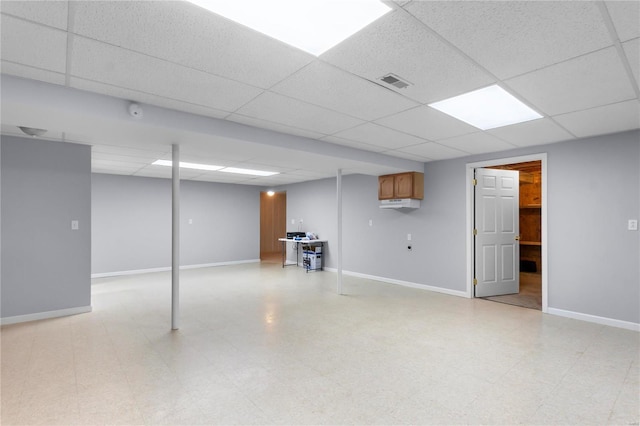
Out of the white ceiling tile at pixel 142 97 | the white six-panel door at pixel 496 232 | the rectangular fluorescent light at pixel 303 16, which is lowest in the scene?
the white six-panel door at pixel 496 232

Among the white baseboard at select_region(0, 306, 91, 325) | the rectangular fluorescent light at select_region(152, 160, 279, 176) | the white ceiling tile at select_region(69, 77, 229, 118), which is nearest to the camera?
the white ceiling tile at select_region(69, 77, 229, 118)

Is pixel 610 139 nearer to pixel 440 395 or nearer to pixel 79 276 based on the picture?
pixel 440 395

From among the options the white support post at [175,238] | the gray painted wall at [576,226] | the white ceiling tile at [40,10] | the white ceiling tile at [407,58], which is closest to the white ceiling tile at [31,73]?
the white ceiling tile at [40,10]

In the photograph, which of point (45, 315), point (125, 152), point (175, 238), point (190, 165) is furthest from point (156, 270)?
point (175, 238)

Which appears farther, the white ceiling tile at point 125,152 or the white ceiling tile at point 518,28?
the white ceiling tile at point 125,152

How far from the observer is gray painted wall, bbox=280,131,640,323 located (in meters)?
3.96

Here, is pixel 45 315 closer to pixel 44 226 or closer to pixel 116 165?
pixel 44 226

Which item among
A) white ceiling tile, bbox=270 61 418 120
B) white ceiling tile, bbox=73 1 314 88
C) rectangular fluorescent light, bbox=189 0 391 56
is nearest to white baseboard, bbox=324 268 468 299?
white ceiling tile, bbox=270 61 418 120

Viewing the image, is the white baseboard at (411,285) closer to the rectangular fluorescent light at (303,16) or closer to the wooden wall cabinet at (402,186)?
the wooden wall cabinet at (402,186)

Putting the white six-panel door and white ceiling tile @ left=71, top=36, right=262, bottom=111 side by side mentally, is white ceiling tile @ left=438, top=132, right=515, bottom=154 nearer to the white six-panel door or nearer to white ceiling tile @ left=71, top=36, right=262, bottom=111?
the white six-panel door

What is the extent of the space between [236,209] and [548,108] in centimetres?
777

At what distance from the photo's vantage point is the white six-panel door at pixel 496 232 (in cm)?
552

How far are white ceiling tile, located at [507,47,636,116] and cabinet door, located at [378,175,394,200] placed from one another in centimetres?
322

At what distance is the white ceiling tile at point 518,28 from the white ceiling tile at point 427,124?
104cm
